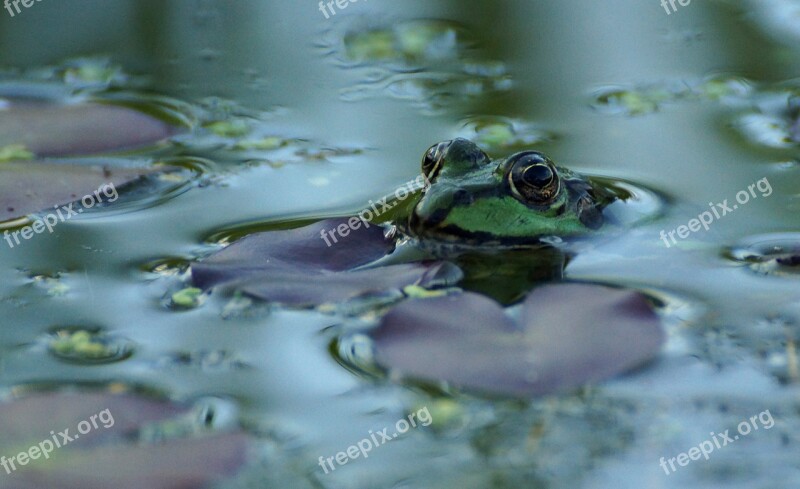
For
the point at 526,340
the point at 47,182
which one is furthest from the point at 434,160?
the point at 47,182

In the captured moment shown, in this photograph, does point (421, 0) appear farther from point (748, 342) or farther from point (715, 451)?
point (715, 451)

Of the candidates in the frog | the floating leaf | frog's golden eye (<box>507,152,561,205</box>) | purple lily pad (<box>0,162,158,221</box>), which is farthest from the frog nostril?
purple lily pad (<box>0,162,158,221</box>)

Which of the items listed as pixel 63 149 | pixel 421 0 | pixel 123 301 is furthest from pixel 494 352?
pixel 421 0

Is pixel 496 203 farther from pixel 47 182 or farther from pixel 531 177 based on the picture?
pixel 47 182

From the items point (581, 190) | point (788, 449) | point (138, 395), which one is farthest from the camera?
point (581, 190)

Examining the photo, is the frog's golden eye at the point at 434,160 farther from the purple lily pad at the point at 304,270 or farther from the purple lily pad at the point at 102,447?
the purple lily pad at the point at 102,447

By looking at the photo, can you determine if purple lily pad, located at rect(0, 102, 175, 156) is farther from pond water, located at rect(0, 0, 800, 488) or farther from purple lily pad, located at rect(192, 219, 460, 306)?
purple lily pad, located at rect(192, 219, 460, 306)
